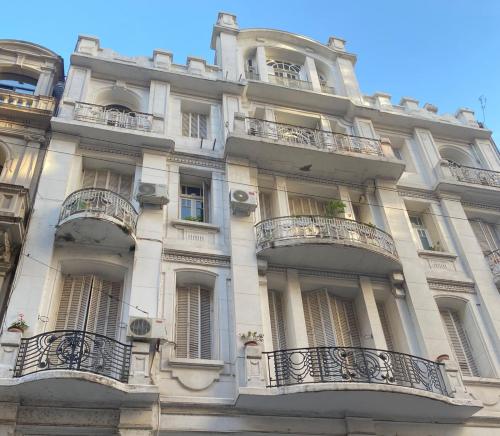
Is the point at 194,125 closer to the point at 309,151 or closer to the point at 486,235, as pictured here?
the point at 309,151

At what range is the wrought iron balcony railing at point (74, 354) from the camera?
9.38m

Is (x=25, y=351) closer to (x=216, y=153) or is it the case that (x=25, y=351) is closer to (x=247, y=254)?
(x=247, y=254)

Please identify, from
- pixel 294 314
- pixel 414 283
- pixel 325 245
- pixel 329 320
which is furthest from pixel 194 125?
pixel 414 283

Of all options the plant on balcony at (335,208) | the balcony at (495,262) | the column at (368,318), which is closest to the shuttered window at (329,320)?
the column at (368,318)

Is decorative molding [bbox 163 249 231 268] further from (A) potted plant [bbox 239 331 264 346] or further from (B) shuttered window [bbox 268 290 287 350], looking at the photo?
(A) potted plant [bbox 239 331 264 346]

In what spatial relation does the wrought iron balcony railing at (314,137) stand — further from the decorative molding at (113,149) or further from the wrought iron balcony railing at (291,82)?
the decorative molding at (113,149)

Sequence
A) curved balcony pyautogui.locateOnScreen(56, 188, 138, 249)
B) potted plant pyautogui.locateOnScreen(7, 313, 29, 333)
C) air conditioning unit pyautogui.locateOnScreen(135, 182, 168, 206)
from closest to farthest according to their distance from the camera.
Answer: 1. potted plant pyautogui.locateOnScreen(7, 313, 29, 333)
2. curved balcony pyautogui.locateOnScreen(56, 188, 138, 249)
3. air conditioning unit pyautogui.locateOnScreen(135, 182, 168, 206)

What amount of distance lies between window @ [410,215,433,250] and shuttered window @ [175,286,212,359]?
7.24 meters

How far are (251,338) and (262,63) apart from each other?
38.6 ft

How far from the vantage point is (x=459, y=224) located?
1593 centimetres

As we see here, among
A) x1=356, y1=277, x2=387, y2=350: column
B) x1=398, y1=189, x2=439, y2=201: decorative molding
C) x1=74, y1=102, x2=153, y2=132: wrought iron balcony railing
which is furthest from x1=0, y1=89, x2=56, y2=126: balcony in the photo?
x1=398, y1=189, x2=439, y2=201: decorative molding

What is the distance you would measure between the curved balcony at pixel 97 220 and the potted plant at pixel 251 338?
11.3ft

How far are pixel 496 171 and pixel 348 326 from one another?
8814mm

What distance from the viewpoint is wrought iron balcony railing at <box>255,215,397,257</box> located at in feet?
42.9
